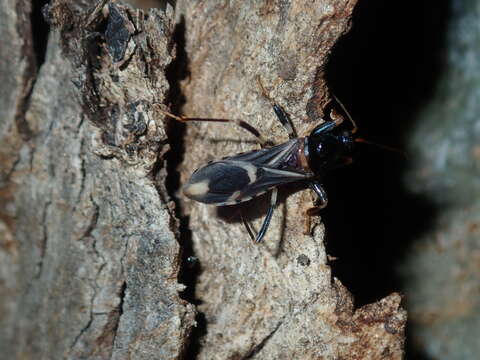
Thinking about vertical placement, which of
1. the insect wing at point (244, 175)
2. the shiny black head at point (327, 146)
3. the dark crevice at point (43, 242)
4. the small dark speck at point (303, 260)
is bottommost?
the small dark speck at point (303, 260)

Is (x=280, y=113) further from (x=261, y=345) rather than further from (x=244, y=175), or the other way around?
(x=261, y=345)

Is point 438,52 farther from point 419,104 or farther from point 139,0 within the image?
point 139,0

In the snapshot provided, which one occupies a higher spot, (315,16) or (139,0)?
(139,0)

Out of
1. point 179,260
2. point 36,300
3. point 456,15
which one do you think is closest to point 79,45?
point 179,260

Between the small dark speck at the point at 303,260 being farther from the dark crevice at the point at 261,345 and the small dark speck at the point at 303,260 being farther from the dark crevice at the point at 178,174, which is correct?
the dark crevice at the point at 178,174

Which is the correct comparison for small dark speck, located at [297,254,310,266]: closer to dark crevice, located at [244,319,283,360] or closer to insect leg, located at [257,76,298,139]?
dark crevice, located at [244,319,283,360]

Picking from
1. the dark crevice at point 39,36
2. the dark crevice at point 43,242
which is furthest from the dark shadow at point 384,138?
the dark crevice at point 39,36

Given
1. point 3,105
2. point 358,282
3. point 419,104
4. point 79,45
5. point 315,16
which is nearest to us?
point 315,16
